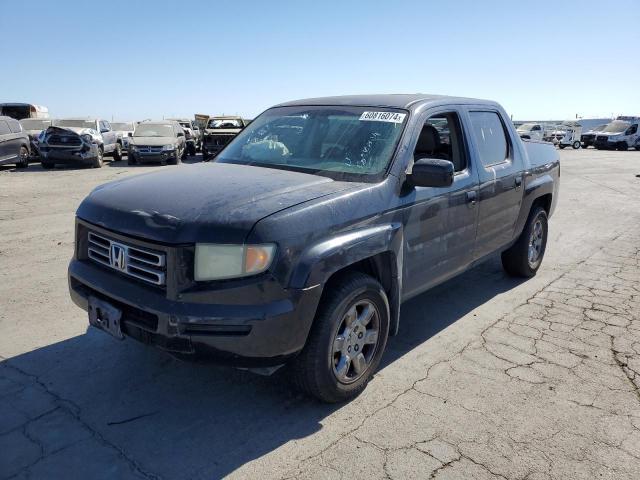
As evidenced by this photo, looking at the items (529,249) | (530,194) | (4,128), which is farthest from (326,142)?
(4,128)

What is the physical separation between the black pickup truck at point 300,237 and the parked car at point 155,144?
14508mm

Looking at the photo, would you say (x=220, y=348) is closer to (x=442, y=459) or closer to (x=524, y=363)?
(x=442, y=459)

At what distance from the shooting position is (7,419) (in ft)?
9.61

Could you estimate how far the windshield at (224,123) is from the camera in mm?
21531

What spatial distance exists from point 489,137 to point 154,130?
54.4ft

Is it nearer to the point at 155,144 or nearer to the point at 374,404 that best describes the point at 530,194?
the point at 374,404

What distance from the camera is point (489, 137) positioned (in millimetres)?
4742

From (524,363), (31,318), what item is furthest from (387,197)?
(31,318)

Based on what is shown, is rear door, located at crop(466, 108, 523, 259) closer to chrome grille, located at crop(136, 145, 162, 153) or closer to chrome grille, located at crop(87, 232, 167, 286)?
chrome grille, located at crop(87, 232, 167, 286)

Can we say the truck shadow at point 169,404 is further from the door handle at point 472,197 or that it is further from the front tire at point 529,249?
the front tire at point 529,249

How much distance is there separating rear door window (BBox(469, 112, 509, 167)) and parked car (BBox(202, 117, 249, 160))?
16.2 m

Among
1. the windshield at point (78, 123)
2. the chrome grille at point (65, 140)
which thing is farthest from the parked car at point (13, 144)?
the windshield at point (78, 123)

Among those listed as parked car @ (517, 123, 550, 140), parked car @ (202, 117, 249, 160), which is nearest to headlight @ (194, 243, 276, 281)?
parked car @ (202, 117, 249, 160)

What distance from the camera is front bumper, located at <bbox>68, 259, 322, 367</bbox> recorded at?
2.61 metres
